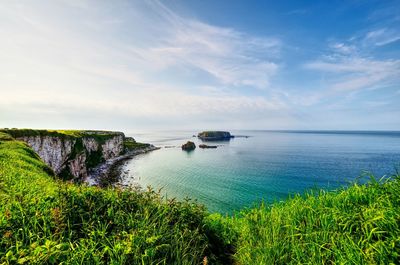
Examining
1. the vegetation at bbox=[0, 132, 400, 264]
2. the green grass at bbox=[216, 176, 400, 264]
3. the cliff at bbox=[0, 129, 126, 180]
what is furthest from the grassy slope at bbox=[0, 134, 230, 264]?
the cliff at bbox=[0, 129, 126, 180]

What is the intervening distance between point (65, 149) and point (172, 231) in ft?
165

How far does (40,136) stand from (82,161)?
17706 millimetres

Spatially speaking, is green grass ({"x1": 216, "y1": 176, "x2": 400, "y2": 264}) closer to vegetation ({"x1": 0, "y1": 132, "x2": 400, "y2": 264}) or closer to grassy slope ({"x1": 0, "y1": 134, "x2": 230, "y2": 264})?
vegetation ({"x1": 0, "y1": 132, "x2": 400, "y2": 264})

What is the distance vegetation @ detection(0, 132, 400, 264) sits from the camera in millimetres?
3701

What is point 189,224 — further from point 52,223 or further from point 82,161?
point 82,161

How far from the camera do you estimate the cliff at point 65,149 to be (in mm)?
35666

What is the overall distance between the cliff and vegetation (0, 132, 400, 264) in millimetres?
36348

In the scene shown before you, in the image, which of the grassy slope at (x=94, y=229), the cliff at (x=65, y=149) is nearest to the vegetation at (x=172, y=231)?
the grassy slope at (x=94, y=229)

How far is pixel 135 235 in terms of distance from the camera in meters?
4.18

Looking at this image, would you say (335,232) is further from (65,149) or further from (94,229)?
(65,149)

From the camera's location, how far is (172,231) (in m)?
4.95

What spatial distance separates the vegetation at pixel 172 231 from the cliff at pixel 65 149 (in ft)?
119

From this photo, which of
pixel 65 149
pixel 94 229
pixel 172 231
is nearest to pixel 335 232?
pixel 172 231

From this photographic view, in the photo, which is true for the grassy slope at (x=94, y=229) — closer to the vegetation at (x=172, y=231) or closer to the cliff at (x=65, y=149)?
the vegetation at (x=172, y=231)
